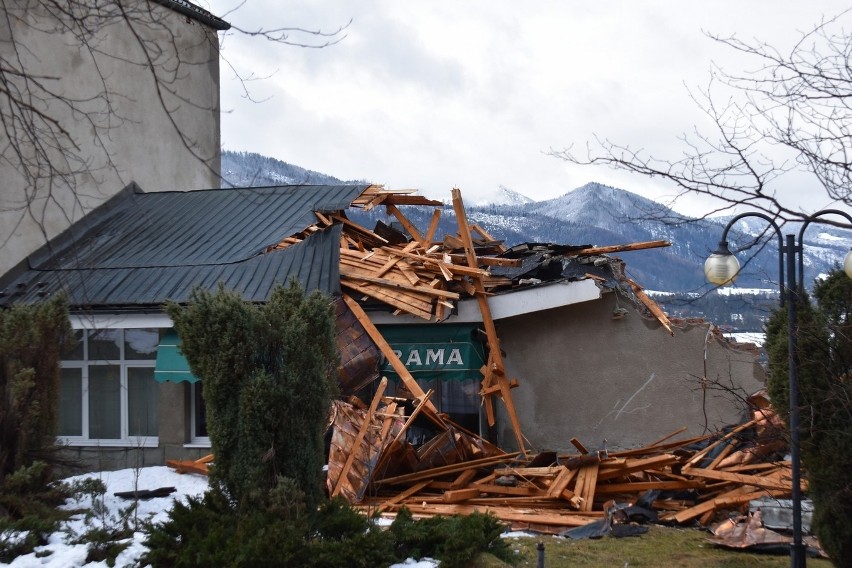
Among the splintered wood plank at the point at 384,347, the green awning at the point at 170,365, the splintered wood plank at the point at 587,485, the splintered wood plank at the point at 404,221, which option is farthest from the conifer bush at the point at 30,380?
the splintered wood plank at the point at 404,221

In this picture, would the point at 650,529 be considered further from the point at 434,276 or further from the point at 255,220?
the point at 255,220

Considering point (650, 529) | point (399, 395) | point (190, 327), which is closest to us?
point (190, 327)

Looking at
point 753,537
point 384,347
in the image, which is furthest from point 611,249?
point 753,537

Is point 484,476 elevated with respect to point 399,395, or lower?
lower

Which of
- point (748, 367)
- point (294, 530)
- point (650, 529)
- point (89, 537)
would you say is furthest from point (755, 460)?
point (89, 537)

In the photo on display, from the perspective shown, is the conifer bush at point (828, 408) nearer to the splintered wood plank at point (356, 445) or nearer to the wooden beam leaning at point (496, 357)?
the splintered wood plank at point (356, 445)

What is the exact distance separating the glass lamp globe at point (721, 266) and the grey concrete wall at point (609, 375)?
798cm

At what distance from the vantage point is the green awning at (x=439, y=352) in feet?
54.7

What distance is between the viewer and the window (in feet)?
57.6

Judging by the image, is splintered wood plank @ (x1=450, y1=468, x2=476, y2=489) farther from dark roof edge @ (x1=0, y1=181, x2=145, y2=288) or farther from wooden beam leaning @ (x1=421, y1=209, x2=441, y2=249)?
dark roof edge @ (x1=0, y1=181, x2=145, y2=288)

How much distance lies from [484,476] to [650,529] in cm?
343

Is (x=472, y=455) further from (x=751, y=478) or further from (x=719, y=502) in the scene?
(x=751, y=478)

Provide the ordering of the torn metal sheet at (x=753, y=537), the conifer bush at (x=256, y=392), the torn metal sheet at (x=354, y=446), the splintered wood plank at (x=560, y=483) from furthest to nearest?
the torn metal sheet at (x=354, y=446) → the splintered wood plank at (x=560, y=483) → the torn metal sheet at (x=753, y=537) → the conifer bush at (x=256, y=392)

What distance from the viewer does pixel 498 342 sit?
17062mm
